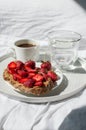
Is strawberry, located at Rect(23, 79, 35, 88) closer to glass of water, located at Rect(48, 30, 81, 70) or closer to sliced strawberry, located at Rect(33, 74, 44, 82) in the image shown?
sliced strawberry, located at Rect(33, 74, 44, 82)

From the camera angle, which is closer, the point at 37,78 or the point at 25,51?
the point at 37,78

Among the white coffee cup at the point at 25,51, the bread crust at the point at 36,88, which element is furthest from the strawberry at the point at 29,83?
the white coffee cup at the point at 25,51

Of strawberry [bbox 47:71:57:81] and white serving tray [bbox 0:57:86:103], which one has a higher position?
strawberry [bbox 47:71:57:81]

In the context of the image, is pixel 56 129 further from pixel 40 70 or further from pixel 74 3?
pixel 74 3

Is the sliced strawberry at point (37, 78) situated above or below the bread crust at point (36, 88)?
above

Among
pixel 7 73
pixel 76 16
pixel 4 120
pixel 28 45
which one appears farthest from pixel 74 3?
pixel 4 120

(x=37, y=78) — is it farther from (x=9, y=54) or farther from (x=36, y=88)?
(x=9, y=54)

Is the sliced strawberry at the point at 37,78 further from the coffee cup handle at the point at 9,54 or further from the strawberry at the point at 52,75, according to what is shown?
the coffee cup handle at the point at 9,54

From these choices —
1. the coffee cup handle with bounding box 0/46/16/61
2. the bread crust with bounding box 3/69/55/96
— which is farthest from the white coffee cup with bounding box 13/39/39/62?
the bread crust with bounding box 3/69/55/96

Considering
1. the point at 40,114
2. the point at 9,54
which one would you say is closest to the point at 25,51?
the point at 9,54

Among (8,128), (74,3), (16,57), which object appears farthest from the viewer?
(74,3)

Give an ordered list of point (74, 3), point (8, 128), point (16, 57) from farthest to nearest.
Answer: point (74, 3) → point (16, 57) → point (8, 128)
